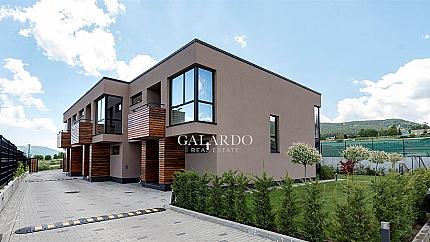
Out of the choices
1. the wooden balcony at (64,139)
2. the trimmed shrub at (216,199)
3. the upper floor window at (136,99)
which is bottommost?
the trimmed shrub at (216,199)

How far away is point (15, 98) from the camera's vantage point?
52.2 feet

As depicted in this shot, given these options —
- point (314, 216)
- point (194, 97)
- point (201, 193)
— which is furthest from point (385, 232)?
point (194, 97)

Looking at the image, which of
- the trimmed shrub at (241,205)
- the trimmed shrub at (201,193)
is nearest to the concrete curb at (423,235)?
the trimmed shrub at (241,205)

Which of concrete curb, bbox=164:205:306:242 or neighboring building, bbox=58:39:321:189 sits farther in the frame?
neighboring building, bbox=58:39:321:189

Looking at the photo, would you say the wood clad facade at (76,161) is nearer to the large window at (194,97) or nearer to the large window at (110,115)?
the large window at (110,115)

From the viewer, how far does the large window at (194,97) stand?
36.7 feet

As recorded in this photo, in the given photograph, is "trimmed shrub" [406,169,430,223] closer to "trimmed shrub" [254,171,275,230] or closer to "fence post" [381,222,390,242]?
"fence post" [381,222,390,242]

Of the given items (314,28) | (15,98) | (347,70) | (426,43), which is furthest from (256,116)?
(15,98)

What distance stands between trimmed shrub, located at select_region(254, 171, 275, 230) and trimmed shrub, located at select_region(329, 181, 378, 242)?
58.6 inches

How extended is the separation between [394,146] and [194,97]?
768 inches

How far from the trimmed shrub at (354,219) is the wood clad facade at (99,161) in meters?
15.9

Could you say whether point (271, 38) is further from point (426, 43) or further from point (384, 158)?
point (384, 158)

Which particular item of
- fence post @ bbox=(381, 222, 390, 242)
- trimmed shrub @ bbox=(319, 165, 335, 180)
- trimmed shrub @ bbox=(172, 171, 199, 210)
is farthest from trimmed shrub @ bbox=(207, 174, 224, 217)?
trimmed shrub @ bbox=(319, 165, 335, 180)

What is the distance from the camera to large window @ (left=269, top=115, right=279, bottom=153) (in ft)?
47.5
